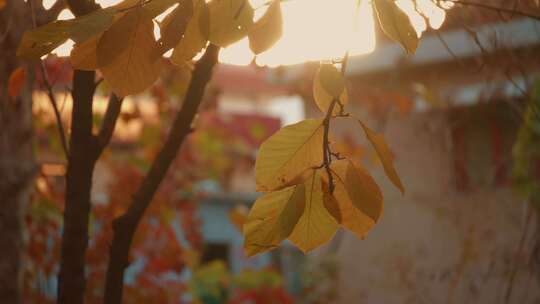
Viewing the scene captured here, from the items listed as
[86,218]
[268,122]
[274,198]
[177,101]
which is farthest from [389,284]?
[268,122]

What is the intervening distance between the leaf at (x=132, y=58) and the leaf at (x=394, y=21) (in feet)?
1.15

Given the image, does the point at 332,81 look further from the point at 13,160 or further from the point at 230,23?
the point at 13,160

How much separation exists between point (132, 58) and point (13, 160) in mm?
2792

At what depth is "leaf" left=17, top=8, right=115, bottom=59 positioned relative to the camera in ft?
3.76

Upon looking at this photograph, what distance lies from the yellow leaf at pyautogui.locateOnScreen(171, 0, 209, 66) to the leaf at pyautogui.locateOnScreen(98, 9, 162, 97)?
0.11 feet

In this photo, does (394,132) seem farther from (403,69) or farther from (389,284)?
(389,284)

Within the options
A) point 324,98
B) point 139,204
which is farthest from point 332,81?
point 139,204

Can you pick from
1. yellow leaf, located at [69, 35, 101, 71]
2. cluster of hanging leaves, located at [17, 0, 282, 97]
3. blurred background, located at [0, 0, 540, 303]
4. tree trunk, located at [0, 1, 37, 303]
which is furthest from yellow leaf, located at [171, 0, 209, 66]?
blurred background, located at [0, 0, 540, 303]

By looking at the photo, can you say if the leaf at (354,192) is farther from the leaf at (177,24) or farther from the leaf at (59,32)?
the leaf at (59,32)

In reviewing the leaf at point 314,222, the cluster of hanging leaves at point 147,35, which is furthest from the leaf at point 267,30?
the leaf at point 314,222

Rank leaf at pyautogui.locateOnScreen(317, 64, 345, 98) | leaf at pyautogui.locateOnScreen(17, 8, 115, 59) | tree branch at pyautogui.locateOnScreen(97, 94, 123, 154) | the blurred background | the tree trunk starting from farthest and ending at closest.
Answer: the blurred background, the tree trunk, tree branch at pyautogui.locateOnScreen(97, 94, 123, 154), leaf at pyautogui.locateOnScreen(317, 64, 345, 98), leaf at pyautogui.locateOnScreen(17, 8, 115, 59)

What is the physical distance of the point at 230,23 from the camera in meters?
1.28

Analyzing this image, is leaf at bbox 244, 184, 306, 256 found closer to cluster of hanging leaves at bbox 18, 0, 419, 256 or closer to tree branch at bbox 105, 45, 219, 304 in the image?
cluster of hanging leaves at bbox 18, 0, 419, 256

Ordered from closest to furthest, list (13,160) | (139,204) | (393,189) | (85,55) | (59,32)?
(59,32) < (85,55) < (139,204) < (13,160) < (393,189)
